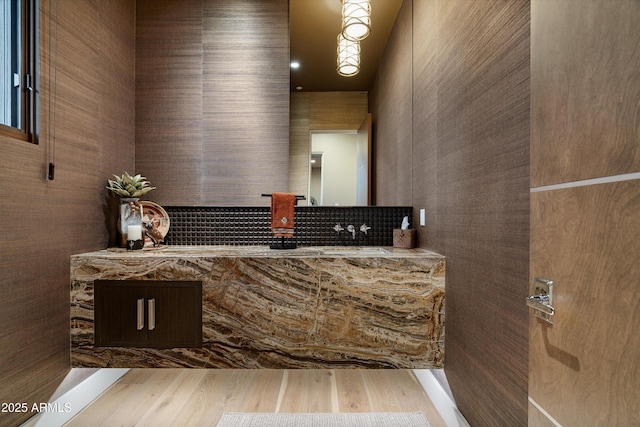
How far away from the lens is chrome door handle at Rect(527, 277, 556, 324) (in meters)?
0.88

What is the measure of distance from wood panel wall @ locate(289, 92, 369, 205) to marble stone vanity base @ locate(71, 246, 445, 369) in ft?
2.28

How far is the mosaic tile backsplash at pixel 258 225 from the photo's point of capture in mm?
2193

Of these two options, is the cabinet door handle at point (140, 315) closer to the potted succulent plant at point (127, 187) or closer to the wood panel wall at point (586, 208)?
the potted succulent plant at point (127, 187)

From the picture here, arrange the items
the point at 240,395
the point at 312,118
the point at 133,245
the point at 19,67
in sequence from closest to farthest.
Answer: the point at 19,67 → the point at 240,395 → the point at 133,245 → the point at 312,118

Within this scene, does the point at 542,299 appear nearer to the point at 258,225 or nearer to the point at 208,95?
the point at 258,225

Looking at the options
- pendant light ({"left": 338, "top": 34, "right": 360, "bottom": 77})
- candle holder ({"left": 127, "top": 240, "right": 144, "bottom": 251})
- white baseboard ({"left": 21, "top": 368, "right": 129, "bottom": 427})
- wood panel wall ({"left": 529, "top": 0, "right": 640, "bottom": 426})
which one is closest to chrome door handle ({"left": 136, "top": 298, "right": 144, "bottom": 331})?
candle holder ({"left": 127, "top": 240, "right": 144, "bottom": 251})

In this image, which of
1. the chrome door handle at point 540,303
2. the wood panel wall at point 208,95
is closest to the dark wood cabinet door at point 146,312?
the wood panel wall at point 208,95

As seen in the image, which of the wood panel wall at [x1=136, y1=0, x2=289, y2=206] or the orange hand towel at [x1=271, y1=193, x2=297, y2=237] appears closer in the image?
the orange hand towel at [x1=271, y1=193, x2=297, y2=237]

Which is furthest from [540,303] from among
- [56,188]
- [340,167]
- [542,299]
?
[56,188]

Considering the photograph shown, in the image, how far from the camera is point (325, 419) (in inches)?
62.5

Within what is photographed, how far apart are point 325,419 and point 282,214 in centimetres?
118

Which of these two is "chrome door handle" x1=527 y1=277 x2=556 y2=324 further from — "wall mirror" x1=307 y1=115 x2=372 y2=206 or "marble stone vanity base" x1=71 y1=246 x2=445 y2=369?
"wall mirror" x1=307 y1=115 x2=372 y2=206

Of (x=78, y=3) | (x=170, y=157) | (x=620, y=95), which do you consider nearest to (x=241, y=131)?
(x=170, y=157)

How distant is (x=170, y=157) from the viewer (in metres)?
2.23
